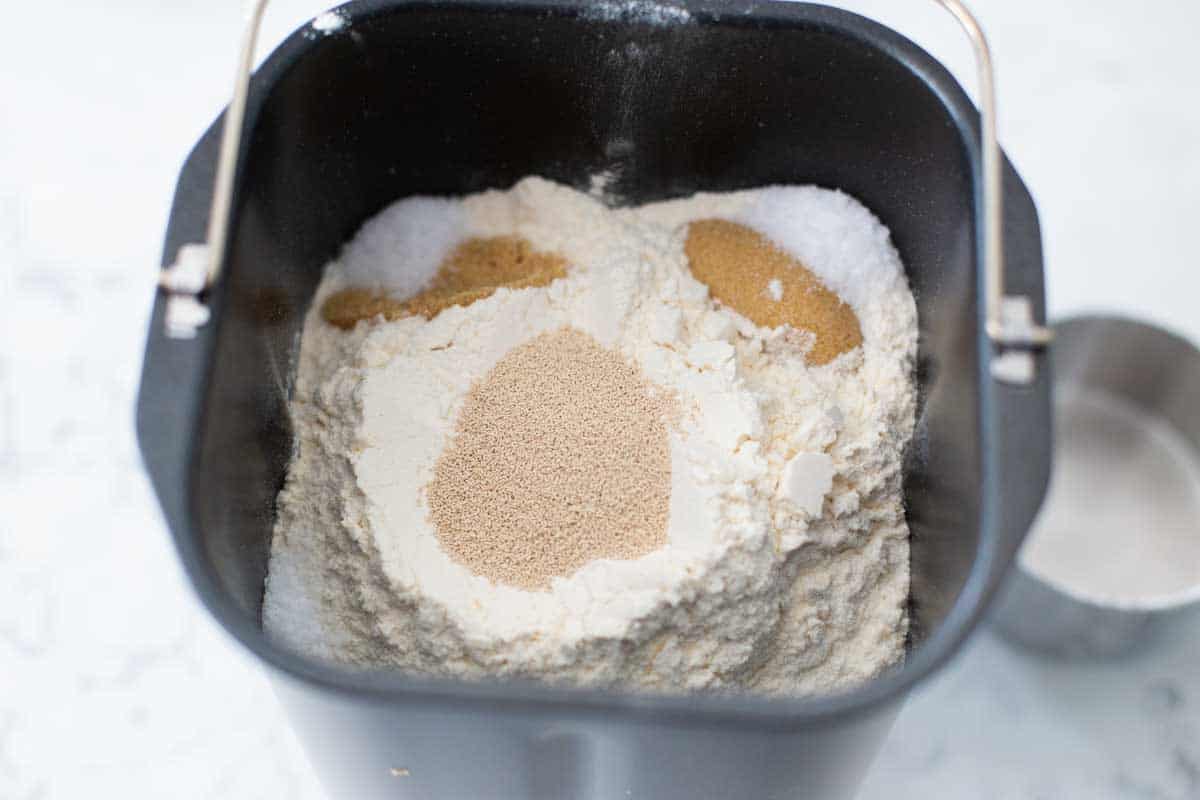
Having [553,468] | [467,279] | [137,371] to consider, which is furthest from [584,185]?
[137,371]

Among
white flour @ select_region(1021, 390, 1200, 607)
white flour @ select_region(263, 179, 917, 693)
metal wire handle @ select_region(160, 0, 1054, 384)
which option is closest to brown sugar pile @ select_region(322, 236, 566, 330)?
white flour @ select_region(263, 179, 917, 693)

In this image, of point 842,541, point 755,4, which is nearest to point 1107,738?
point 842,541

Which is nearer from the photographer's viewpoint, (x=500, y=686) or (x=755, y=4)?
(x=500, y=686)

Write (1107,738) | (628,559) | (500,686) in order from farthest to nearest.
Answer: (1107,738), (628,559), (500,686)

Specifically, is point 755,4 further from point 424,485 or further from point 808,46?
point 424,485

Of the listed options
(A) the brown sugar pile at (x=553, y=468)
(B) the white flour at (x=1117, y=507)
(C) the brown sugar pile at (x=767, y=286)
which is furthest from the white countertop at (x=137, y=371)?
(C) the brown sugar pile at (x=767, y=286)

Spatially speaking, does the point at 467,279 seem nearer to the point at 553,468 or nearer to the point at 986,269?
the point at 553,468
